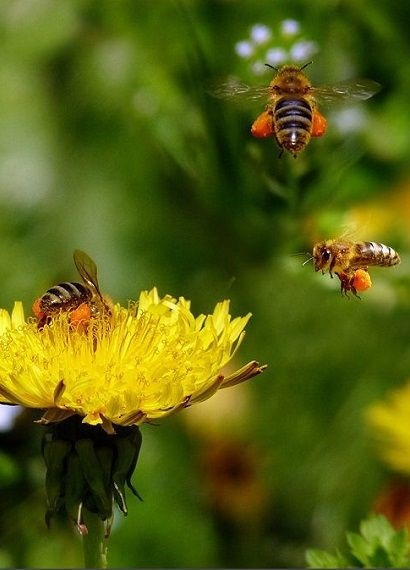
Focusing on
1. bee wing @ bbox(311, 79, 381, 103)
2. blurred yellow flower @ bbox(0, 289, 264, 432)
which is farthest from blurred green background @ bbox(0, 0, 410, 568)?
blurred yellow flower @ bbox(0, 289, 264, 432)

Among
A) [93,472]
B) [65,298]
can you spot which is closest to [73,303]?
[65,298]

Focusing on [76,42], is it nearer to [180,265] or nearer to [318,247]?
[180,265]

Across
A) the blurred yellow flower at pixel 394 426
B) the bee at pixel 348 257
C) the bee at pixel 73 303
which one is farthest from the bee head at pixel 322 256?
the blurred yellow flower at pixel 394 426

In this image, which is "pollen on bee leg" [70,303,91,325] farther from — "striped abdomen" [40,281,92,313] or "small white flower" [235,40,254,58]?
"small white flower" [235,40,254,58]

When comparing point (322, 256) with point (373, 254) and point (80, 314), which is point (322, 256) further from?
point (80, 314)

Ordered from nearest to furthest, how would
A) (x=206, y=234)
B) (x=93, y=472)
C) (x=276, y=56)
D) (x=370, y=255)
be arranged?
(x=93, y=472) → (x=370, y=255) → (x=276, y=56) → (x=206, y=234)

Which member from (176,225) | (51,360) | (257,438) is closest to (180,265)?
(176,225)

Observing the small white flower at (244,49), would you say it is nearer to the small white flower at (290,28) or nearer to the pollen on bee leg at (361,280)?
the small white flower at (290,28)
